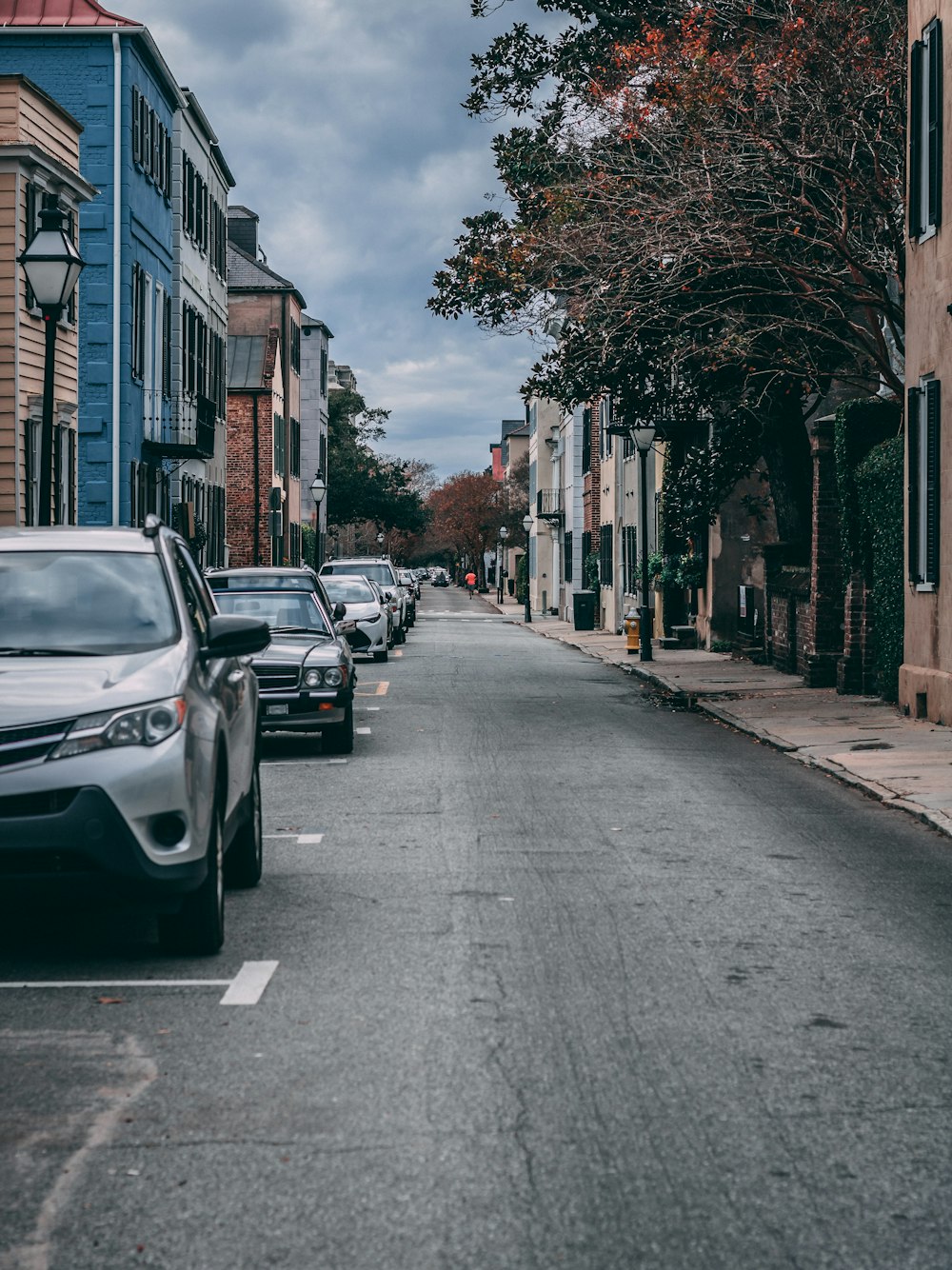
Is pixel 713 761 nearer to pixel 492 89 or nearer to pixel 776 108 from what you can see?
pixel 776 108

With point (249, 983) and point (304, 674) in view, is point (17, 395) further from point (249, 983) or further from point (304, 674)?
point (249, 983)

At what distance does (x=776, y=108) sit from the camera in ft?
62.5

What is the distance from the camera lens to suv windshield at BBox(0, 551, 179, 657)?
745 cm

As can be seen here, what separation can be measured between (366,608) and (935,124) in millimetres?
16710

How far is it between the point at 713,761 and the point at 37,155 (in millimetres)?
13160

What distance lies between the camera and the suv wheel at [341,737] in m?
15.5

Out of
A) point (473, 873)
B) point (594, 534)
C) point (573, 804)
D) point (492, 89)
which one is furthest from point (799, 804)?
point (594, 534)

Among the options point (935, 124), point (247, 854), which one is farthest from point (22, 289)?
point (247, 854)

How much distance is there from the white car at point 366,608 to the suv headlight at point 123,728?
72.1 feet

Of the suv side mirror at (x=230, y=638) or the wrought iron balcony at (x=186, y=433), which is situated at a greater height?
the wrought iron balcony at (x=186, y=433)

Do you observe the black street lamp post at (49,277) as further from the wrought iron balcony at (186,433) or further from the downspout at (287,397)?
the downspout at (287,397)

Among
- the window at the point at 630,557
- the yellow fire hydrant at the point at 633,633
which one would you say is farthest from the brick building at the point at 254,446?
the yellow fire hydrant at the point at 633,633

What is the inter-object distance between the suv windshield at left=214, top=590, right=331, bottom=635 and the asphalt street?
5.68 metres

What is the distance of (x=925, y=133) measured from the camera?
696 inches
